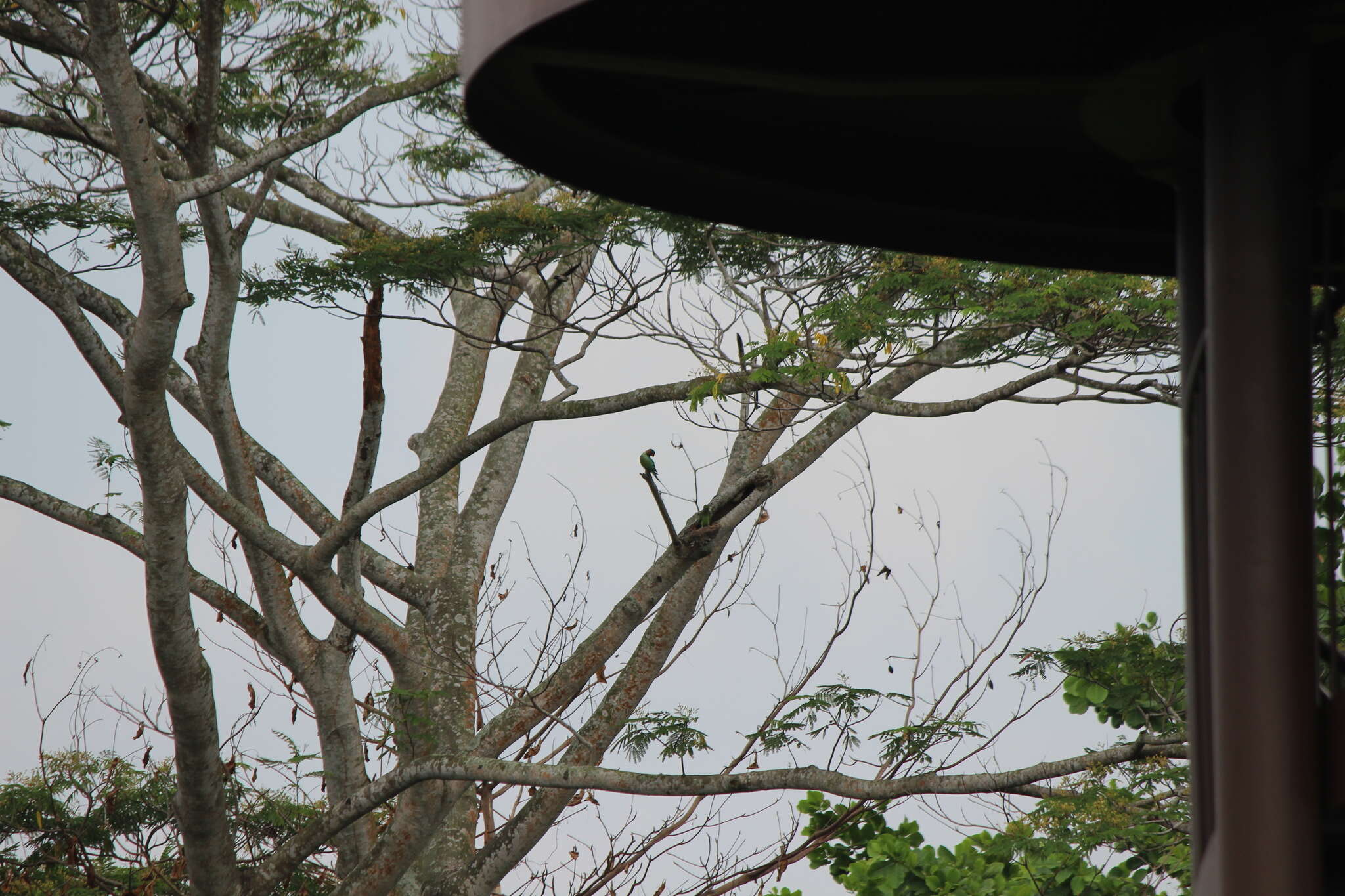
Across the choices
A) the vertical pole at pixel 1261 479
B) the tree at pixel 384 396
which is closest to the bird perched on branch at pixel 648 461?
the tree at pixel 384 396

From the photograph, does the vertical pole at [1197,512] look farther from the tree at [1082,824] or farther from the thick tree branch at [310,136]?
the thick tree branch at [310,136]

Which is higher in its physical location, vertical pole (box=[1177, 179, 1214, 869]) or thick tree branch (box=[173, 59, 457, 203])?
thick tree branch (box=[173, 59, 457, 203])

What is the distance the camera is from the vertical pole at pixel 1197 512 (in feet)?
6.36

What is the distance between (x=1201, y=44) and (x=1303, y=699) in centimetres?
92

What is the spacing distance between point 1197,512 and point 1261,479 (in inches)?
11.6

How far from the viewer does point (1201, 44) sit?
6.29 ft

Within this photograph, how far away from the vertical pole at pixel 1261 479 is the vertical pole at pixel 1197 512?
9 centimetres

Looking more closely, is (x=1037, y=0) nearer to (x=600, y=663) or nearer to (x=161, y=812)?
(x=600, y=663)

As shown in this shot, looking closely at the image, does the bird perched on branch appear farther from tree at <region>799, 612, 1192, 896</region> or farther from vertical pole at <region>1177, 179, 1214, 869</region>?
vertical pole at <region>1177, 179, 1214, 869</region>

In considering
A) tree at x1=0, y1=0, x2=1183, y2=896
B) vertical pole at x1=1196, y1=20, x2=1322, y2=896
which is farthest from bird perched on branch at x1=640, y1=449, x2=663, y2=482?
vertical pole at x1=1196, y1=20, x2=1322, y2=896

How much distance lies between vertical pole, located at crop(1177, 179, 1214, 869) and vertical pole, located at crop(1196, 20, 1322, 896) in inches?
3.5

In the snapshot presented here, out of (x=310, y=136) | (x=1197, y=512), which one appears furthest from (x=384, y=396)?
(x=1197, y=512)

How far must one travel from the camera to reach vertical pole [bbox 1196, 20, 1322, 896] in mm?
1672

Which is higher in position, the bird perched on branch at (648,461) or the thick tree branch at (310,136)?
the thick tree branch at (310,136)
